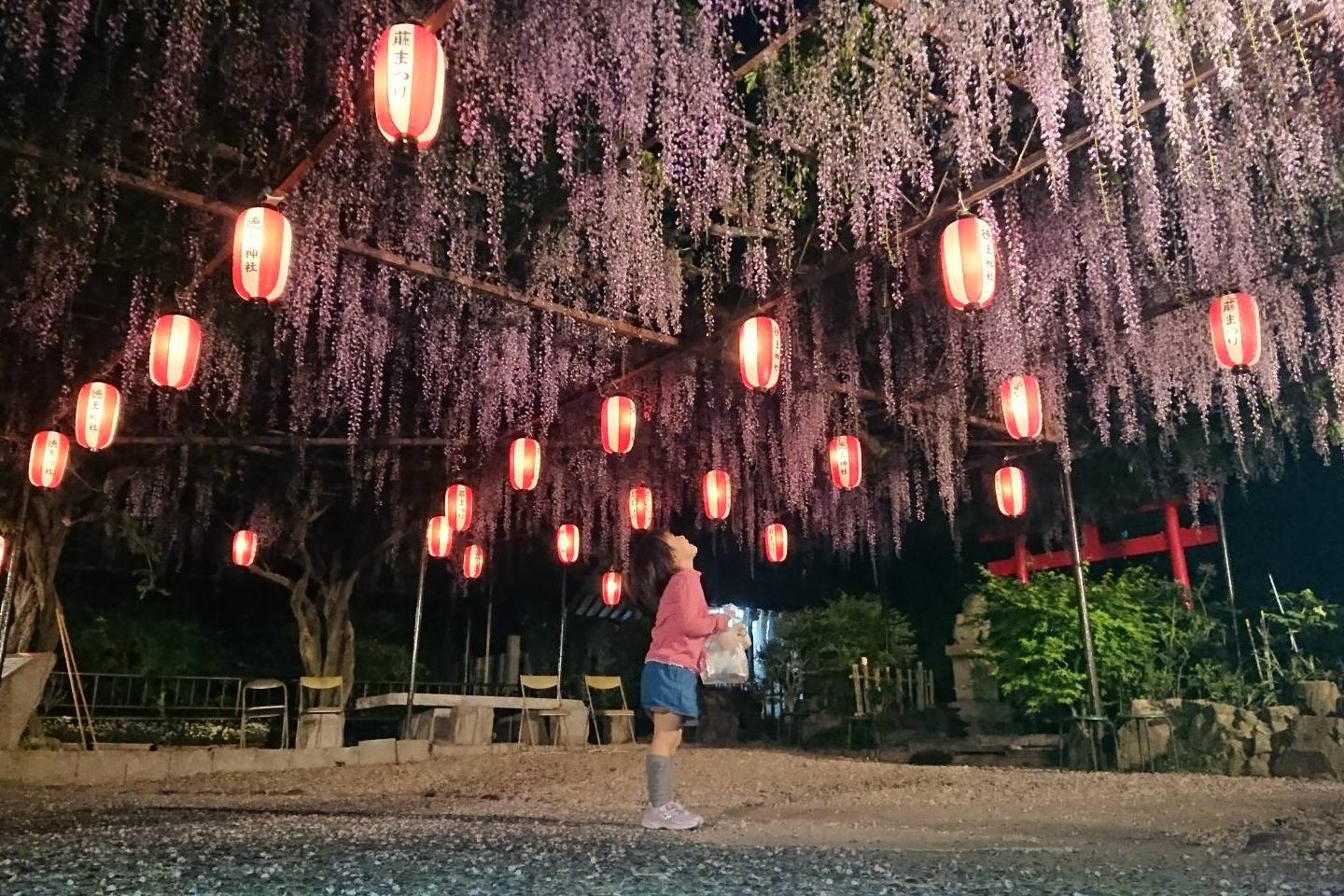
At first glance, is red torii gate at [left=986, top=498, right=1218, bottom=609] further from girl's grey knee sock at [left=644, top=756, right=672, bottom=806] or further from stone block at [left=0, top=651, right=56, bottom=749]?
stone block at [left=0, top=651, right=56, bottom=749]

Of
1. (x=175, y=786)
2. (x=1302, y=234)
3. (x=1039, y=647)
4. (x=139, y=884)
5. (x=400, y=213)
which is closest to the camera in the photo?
(x=139, y=884)

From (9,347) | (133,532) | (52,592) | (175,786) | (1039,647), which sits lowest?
(175,786)

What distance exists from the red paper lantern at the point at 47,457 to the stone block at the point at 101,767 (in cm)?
245

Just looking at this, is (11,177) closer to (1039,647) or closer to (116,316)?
(116,316)

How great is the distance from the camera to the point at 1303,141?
528cm

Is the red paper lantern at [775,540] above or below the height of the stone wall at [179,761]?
above

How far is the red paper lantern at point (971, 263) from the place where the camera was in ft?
16.8

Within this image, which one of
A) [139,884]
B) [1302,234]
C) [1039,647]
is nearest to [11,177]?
[139,884]

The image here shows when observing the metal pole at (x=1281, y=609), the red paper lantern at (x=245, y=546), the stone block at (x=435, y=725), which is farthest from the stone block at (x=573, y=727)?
the metal pole at (x=1281, y=609)

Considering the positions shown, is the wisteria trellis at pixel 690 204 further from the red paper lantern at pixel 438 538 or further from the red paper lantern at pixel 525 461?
the red paper lantern at pixel 438 538

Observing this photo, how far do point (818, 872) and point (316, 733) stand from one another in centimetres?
802

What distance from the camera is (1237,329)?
6039mm

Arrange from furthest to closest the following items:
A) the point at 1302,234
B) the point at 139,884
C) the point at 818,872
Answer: the point at 1302,234 → the point at 818,872 → the point at 139,884

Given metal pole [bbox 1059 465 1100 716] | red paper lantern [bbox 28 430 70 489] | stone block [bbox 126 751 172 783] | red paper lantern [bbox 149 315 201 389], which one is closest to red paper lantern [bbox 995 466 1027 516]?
metal pole [bbox 1059 465 1100 716]
